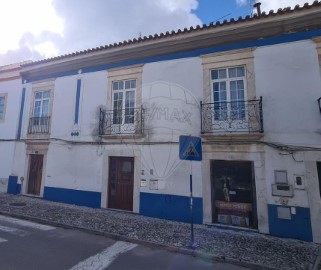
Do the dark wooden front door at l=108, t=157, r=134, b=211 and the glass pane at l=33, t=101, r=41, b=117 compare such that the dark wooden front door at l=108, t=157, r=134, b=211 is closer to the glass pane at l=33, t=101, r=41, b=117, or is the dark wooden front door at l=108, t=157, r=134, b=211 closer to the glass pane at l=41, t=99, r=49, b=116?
the glass pane at l=41, t=99, r=49, b=116

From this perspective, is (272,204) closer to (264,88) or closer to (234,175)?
(234,175)

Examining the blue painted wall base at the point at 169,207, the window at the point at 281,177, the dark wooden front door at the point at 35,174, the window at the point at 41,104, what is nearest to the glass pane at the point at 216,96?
the window at the point at 281,177

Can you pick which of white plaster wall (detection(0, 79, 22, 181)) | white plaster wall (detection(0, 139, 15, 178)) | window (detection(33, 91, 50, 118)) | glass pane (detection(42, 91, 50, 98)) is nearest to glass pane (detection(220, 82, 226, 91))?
window (detection(33, 91, 50, 118))

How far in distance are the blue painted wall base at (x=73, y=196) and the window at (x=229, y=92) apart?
17.7 ft

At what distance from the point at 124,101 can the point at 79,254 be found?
5624mm

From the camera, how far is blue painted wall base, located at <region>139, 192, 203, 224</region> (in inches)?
285

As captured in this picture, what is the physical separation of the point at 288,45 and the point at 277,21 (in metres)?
0.77

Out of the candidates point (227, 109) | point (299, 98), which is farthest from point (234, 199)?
point (299, 98)

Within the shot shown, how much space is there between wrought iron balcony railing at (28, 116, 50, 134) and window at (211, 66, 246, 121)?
7341mm

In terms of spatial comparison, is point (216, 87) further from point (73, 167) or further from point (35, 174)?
point (35, 174)

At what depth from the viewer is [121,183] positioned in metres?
8.60

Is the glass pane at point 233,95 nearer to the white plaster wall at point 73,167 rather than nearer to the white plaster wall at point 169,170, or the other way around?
the white plaster wall at point 169,170

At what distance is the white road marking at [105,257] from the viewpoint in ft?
13.4

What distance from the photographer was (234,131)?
22.9 feet
